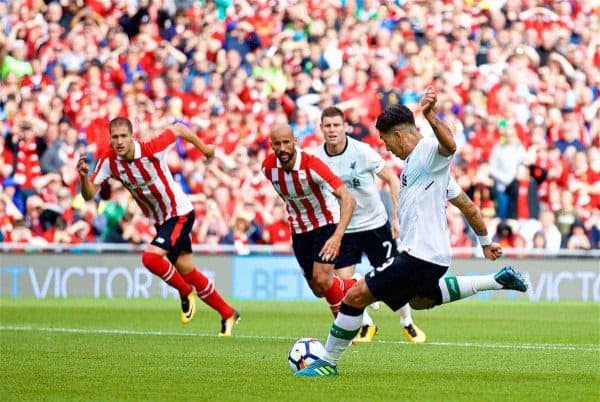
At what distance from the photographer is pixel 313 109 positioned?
84.4 feet

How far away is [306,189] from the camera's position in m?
13.8

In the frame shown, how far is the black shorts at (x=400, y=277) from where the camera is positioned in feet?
33.3

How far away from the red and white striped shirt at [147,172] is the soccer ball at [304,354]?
5131 millimetres

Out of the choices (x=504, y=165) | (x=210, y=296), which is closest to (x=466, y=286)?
(x=210, y=296)

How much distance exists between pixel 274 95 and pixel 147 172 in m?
11.2

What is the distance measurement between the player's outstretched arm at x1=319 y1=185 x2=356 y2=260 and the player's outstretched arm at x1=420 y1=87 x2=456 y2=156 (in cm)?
169

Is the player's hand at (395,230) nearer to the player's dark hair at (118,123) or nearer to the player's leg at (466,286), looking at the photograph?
the player's dark hair at (118,123)

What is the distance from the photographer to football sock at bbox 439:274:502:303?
35.7 ft

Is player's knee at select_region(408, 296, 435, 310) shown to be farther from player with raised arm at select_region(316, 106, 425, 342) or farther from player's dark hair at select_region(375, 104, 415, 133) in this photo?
player with raised arm at select_region(316, 106, 425, 342)

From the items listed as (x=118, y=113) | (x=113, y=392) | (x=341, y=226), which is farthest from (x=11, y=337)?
(x=118, y=113)

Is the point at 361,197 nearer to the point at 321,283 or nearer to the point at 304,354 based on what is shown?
the point at 321,283

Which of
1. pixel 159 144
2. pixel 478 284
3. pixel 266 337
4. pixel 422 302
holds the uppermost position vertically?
pixel 159 144

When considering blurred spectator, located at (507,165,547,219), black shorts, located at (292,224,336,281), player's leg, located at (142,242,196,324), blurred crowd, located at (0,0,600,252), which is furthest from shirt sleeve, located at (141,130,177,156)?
blurred spectator, located at (507,165,547,219)

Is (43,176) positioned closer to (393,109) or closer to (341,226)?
(341,226)
